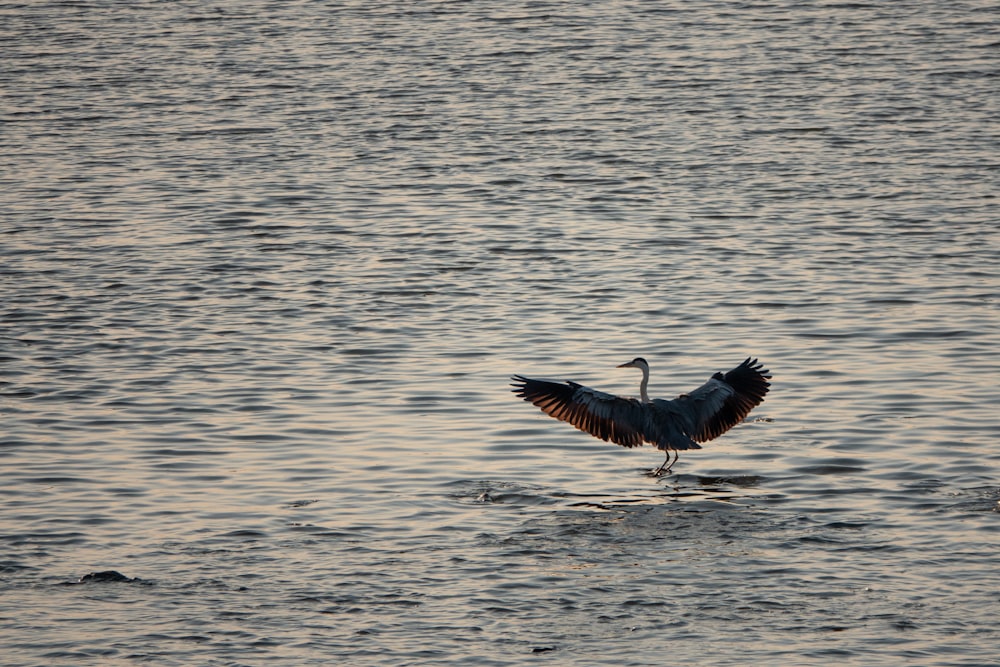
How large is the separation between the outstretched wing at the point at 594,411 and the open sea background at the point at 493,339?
1.00 feet

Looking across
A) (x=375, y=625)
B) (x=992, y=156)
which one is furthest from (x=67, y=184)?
(x=375, y=625)

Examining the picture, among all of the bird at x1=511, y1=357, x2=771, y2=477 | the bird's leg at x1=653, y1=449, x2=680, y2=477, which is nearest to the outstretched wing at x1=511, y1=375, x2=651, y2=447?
the bird at x1=511, y1=357, x2=771, y2=477

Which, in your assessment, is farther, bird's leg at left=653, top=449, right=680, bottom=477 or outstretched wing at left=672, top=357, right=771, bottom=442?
outstretched wing at left=672, top=357, right=771, bottom=442

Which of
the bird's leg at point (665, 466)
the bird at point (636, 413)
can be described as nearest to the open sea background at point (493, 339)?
the bird's leg at point (665, 466)

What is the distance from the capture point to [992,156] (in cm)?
2348

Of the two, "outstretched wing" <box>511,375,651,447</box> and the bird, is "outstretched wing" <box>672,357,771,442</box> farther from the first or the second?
"outstretched wing" <box>511,375,651,447</box>

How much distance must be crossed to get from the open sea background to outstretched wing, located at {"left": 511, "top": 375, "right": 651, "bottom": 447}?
30cm

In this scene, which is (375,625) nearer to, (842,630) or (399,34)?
(842,630)

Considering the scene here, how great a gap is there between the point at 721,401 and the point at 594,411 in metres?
1.04

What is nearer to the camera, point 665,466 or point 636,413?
point 636,413

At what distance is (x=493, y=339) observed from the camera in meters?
16.3

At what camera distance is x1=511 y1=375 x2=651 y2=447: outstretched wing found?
1252cm

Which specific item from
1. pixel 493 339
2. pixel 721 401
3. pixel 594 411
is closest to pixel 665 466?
pixel 721 401

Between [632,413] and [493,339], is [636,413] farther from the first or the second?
[493,339]
